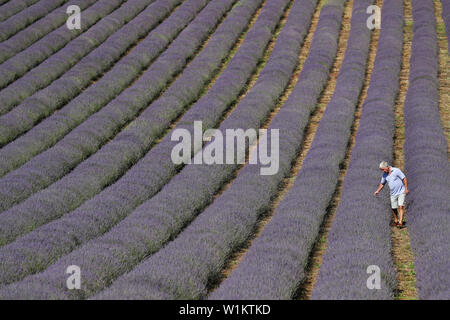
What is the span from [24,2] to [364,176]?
57.8ft

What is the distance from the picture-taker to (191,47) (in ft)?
62.8

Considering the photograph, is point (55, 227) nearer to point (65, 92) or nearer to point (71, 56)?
point (65, 92)

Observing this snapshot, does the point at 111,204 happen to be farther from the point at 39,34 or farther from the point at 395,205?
the point at 39,34

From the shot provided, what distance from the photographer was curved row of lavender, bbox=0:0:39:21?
846 inches

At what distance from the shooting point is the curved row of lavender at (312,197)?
20.8 feet

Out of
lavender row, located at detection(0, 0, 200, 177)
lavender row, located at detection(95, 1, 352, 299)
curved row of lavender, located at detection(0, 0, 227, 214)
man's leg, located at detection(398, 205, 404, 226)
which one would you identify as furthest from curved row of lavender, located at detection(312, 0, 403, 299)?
lavender row, located at detection(0, 0, 200, 177)

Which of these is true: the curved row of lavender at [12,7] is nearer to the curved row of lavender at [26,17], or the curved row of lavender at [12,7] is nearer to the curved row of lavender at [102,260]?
the curved row of lavender at [26,17]

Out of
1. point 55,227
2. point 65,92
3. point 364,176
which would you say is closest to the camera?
point 55,227

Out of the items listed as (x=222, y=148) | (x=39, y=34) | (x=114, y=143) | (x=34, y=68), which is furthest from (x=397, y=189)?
(x=39, y=34)

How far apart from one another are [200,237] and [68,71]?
10.7 m

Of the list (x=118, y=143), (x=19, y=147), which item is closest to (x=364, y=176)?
(x=118, y=143)

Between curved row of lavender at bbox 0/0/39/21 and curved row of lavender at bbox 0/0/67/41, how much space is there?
43 centimetres

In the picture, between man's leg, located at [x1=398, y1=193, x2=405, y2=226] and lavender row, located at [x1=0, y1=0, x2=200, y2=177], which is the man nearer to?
man's leg, located at [x1=398, y1=193, x2=405, y2=226]

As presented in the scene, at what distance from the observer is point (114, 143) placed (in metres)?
12.1
